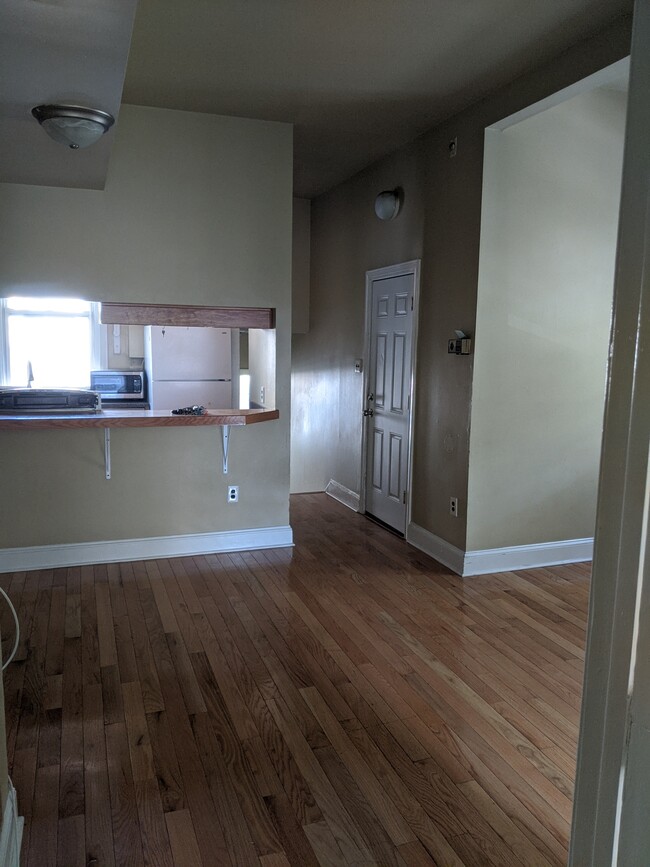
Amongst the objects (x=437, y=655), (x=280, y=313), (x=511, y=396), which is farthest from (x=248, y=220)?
(x=437, y=655)

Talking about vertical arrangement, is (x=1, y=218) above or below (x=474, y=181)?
below

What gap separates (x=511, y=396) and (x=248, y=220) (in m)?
2.07

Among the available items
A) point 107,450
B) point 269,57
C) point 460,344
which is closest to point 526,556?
point 460,344

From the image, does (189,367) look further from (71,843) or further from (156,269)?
(71,843)

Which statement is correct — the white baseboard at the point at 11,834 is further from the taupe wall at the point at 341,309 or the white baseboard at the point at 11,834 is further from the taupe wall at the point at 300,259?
the taupe wall at the point at 300,259

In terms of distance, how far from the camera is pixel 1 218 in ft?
12.4

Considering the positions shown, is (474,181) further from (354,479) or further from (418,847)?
(418,847)

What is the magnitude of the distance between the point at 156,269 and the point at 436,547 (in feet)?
8.60

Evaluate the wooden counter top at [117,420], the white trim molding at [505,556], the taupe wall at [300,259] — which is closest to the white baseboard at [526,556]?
the white trim molding at [505,556]

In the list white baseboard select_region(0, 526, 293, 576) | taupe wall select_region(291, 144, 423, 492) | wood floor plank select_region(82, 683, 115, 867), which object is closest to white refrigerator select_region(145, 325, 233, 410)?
white baseboard select_region(0, 526, 293, 576)

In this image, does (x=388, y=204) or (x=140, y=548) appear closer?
(x=140, y=548)

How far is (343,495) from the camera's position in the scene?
238 inches

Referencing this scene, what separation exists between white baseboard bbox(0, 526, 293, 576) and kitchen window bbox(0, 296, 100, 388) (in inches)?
48.3

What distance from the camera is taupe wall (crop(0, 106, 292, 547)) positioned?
154 inches
